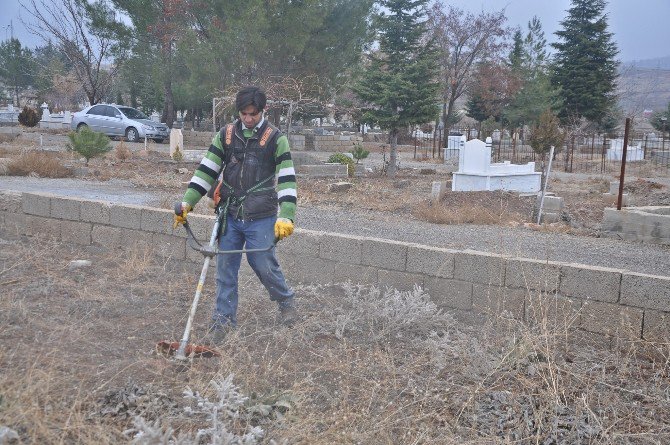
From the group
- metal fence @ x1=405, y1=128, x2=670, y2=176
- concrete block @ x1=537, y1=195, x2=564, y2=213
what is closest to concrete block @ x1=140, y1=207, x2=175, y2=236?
concrete block @ x1=537, y1=195, x2=564, y2=213

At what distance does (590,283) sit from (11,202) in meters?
6.43

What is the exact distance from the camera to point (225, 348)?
14.6 feet

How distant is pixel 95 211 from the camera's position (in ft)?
24.5

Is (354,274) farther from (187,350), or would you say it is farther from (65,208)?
(65,208)

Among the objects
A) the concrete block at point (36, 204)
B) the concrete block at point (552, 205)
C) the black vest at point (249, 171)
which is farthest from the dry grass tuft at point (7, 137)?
the black vest at point (249, 171)

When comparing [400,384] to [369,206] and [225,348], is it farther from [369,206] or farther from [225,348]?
[369,206]

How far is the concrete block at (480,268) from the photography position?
5.47 meters

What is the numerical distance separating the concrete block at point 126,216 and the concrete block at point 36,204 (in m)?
0.98

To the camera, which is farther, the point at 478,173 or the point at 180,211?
the point at 478,173

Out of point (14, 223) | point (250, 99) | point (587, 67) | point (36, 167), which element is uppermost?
point (587, 67)

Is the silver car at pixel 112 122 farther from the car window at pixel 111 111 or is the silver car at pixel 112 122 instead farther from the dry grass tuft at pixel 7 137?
the dry grass tuft at pixel 7 137

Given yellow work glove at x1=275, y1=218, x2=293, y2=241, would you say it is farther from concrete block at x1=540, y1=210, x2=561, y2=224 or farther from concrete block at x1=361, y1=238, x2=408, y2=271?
concrete block at x1=540, y1=210, x2=561, y2=224

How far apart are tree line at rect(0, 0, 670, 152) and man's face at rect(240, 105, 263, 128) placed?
12025 mm

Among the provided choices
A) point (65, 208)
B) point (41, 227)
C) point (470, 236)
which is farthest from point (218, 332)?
point (470, 236)
